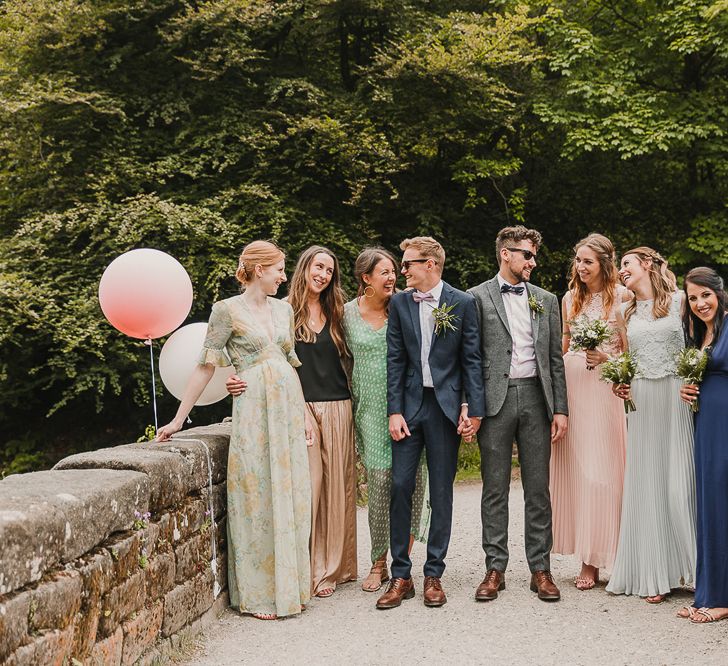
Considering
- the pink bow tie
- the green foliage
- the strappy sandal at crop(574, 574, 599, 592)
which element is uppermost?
the green foliage

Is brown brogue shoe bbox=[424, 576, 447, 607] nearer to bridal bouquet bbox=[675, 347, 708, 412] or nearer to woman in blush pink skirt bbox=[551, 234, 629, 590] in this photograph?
woman in blush pink skirt bbox=[551, 234, 629, 590]

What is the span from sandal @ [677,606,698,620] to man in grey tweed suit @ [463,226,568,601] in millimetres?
712

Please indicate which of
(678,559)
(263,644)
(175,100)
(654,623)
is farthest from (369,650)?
(175,100)

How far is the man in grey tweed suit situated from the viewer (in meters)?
5.01

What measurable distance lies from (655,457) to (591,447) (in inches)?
16.9

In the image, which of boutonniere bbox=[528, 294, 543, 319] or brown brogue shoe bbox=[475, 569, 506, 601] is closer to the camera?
brown brogue shoe bbox=[475, 569, 506, 601]

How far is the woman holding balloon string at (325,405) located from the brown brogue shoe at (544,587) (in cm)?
120

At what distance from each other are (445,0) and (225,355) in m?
11.4

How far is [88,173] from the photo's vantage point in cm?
1264

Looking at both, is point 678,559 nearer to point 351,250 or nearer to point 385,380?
point 385,380

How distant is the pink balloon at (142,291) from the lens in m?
5.36

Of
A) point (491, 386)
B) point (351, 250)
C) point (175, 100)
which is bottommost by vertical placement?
point (491, 386)

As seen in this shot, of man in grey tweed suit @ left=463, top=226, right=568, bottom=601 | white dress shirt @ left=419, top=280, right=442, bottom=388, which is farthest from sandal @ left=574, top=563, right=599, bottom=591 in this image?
white dress shirt @ left=419, top=280, right=442, bottom=388

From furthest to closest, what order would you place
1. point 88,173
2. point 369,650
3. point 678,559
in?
point 88,173 → point 678,559 → point 369,650
